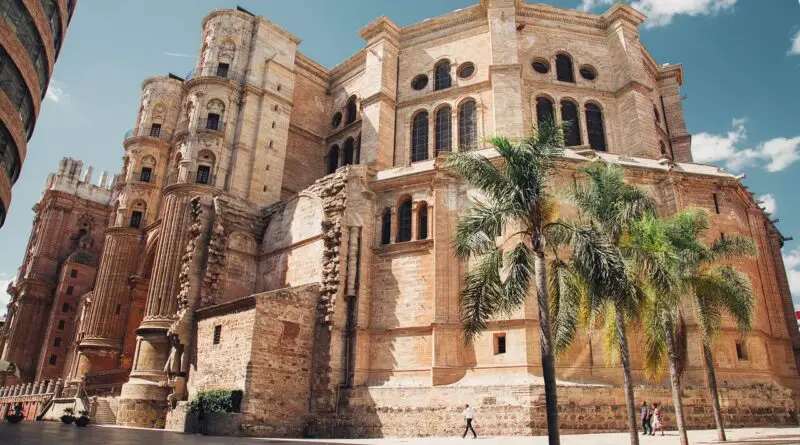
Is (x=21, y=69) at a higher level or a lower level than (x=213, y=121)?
lower

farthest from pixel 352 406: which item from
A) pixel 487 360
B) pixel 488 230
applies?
pixel 488 230

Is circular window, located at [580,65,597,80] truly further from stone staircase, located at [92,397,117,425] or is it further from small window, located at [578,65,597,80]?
stone staircase, located at [92,397,117,425]

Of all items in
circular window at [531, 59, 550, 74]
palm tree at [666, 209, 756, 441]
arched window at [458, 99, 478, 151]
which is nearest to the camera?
palm tree at [666, 209, 756, 441]

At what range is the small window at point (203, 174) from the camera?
2953 cm

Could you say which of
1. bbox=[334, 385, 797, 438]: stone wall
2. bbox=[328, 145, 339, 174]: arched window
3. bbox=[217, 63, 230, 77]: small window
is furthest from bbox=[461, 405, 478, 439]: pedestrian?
bbox=[217, 63, 230, 77]: small window

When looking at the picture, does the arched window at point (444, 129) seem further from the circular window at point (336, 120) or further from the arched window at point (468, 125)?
the circular window at point (336, 120)

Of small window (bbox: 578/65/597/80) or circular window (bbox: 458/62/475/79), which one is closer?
circular window (bbox: 458/62/475/79)

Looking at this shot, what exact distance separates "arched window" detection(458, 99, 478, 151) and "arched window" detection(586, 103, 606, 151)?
5501 millimetres

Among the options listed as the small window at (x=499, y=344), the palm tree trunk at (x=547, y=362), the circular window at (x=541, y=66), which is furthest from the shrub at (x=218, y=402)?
the circular window at (x=541, y=66)

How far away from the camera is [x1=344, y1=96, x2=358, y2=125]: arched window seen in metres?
34.2

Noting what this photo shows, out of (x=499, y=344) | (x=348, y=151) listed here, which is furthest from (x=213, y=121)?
(x=499, y=344)

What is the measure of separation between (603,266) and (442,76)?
19.8 m

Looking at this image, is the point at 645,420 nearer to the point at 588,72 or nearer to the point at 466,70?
the point at 588,72

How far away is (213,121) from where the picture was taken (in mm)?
31172
